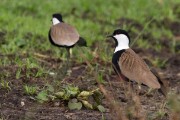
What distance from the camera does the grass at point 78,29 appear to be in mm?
6832

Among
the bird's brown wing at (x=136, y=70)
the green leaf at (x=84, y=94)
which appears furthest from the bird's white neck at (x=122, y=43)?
the green leaf at (x=84, y=94)

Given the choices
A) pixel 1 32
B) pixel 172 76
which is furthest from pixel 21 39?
pixel 172 76

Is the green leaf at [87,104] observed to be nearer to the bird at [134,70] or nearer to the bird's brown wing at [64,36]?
the bird at [134,70]

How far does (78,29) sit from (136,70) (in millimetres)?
4005

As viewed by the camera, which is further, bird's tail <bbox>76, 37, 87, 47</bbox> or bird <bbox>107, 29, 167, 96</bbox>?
bird's tail <bbox>76, 37, 87, 47</bbox>

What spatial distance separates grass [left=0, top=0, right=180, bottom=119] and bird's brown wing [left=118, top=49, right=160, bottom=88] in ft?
1.13

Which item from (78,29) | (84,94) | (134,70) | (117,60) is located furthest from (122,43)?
(78,29)

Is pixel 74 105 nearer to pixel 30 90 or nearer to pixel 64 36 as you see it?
pixel 30 90

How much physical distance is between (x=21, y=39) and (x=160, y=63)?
194 centimetres

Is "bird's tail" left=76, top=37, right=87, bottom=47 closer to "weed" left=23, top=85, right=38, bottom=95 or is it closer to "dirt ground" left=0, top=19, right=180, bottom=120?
"dirt ground" left=0, top=19, right=180, bottom=120

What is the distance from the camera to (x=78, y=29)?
10055mm

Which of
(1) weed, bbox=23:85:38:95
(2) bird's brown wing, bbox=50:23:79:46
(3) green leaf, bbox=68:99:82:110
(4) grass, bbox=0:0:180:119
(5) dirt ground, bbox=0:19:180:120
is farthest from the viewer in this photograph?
(2) bird's brown wing, bbox=50:23:79:46

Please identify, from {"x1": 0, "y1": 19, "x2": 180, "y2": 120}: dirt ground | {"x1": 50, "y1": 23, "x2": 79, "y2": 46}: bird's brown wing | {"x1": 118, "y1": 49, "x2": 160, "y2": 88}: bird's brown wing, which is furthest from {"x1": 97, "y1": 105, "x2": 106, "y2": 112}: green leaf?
{"x1": 50, "y1": 23, "x2": 79, "y2": 46}: bird's brown wing

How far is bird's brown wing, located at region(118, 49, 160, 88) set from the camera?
5963mm
